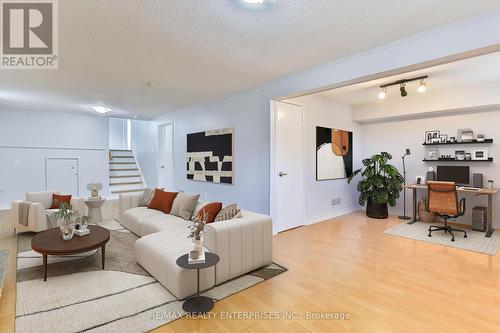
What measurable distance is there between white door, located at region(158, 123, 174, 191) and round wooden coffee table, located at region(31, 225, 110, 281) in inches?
156

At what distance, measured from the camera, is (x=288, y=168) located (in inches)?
176

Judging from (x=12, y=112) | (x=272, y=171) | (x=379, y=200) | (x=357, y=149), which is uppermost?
(x=12, y=112)

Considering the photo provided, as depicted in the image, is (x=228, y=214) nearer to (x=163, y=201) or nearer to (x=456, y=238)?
(x=163, y=201)

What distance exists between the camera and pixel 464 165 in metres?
4.96

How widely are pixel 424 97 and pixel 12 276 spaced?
6.86 metres

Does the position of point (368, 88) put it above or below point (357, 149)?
above

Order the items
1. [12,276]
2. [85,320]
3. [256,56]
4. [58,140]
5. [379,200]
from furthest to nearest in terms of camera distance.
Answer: [58,140] < [379,200] < [256,56] < [12,276] < [85,320]

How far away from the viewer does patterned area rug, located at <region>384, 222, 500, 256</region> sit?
363 cm

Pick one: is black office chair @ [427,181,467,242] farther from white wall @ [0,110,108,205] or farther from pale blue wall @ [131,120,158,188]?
white wall @ [0,110,108,205]

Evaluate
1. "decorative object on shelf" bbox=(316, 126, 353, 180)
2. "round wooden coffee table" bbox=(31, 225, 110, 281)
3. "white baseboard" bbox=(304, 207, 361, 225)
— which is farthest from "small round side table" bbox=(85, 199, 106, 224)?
"decorative object on shelf" bbox=(316, 126, 353, 180)

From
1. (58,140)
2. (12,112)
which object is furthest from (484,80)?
(12,112)

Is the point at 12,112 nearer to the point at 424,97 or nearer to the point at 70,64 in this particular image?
the point at 70,64

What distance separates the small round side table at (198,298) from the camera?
2.07 m

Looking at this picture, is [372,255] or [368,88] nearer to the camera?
[372,255]
